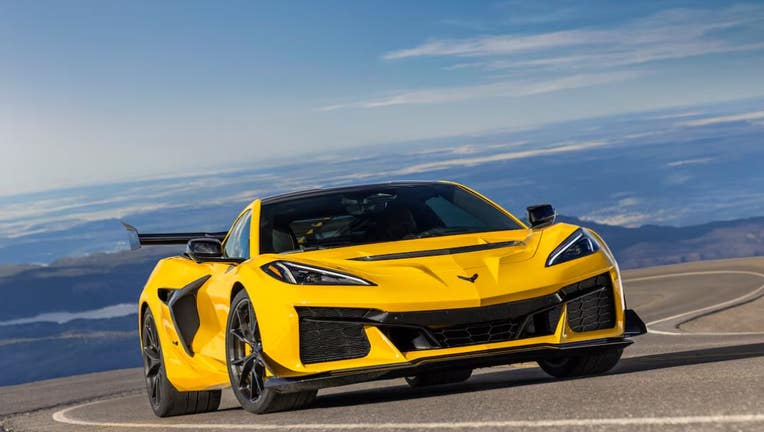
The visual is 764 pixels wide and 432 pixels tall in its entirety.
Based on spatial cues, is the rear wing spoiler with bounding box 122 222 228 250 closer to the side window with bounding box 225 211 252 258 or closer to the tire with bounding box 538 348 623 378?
the side window with bounding box 225 211 252 258

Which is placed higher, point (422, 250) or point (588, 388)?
point (422, 250)

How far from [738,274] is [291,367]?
269 ft

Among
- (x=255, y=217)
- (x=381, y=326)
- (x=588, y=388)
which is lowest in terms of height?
(x=588, y=388)

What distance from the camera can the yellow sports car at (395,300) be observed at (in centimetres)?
627

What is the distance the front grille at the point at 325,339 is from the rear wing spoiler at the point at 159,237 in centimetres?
398

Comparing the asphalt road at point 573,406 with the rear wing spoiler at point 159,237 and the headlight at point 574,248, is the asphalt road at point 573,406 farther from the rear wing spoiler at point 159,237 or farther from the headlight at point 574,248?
the rear wing spoiler at point 159,237

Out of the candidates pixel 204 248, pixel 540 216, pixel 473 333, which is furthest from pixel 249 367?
pixel 540 216

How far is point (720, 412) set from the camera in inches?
181

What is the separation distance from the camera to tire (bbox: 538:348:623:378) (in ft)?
24.0

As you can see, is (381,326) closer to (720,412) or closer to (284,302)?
(284,302)

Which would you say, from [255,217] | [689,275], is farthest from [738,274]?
[255,217]

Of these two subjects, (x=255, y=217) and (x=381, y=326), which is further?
(x=255, y=217)

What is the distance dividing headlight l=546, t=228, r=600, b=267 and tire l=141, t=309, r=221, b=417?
11.5 ft

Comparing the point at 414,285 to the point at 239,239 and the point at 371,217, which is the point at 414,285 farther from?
the point at 239,239
